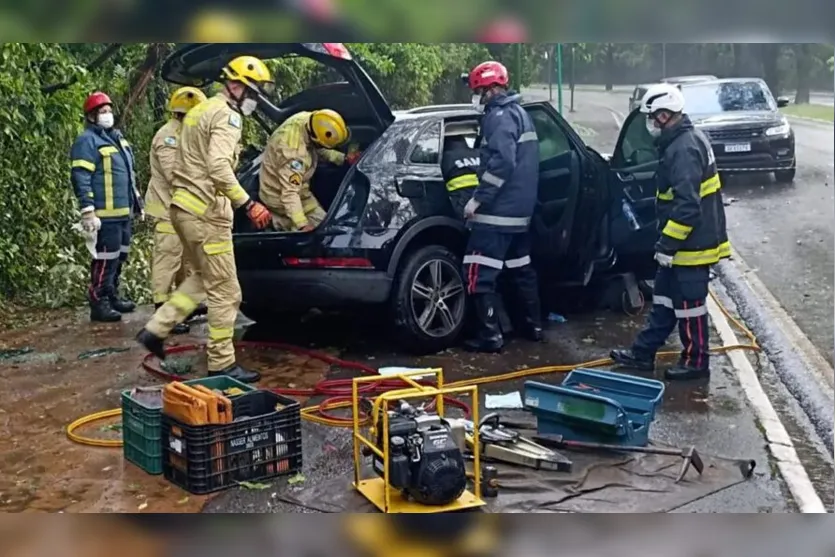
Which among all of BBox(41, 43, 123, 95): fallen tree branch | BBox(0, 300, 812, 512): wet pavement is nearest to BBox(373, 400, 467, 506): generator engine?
BBox(0, 300, 812, 512): wet pavement

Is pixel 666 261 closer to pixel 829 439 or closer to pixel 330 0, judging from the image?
pixel 829 439

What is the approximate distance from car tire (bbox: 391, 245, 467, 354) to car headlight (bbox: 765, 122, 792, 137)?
8.22 ft

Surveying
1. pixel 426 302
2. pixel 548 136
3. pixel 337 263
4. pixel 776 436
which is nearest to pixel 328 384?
pixel 337 263

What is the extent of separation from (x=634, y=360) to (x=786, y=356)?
118cm

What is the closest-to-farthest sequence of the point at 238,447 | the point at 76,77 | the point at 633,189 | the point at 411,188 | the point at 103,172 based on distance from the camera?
the point at 238,447
the point at 411,188
the point at 633,189
the point at 76,77
the point at 103,172

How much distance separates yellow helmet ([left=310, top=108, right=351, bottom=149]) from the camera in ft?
23.0

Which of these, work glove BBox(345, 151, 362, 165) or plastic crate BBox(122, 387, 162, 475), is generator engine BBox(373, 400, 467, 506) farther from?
work glove BBox(345, 151, 362, 165)

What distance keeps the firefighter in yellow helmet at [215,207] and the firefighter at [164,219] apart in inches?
41.5

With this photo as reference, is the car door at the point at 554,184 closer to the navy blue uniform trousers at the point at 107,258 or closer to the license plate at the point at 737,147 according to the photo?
the license plate at the point at 737,147

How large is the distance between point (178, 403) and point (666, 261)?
3.01 meters

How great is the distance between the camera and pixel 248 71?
6.02 metres

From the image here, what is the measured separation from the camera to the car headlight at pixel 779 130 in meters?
7.62

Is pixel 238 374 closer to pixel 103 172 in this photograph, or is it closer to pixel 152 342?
pixel 152 342

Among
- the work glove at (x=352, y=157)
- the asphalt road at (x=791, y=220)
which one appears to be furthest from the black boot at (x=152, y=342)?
the asphalt road at (x=791, y=220)
